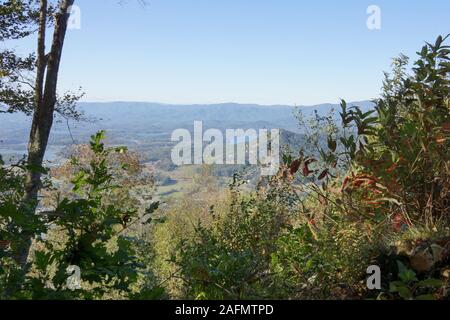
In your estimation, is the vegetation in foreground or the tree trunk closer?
the vegetation in foreground

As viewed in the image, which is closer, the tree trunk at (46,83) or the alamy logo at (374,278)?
the alamy logo at (374,278)

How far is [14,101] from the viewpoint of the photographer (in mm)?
10133

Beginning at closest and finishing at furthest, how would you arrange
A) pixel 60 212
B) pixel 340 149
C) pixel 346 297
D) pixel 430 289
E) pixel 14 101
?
pixel 60 212 < pixel 430 289 < pixel 346 297 < pixel 340 149 < pixel 14 101

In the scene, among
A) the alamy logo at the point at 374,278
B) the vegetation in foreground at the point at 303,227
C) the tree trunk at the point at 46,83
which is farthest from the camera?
the tree trunk at the point at 46,83

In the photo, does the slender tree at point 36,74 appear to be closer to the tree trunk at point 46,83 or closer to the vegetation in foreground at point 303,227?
the tree trunk at point 46,83

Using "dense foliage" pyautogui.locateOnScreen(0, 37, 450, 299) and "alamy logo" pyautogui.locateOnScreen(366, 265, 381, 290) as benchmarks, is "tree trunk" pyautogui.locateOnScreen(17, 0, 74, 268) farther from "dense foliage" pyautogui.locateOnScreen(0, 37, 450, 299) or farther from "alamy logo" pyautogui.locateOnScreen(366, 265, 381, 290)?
"alamy logo" pyautogui.locateOnScreen(366, 265, 381, 290)

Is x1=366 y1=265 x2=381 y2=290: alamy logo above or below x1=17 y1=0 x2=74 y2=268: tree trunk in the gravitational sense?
below

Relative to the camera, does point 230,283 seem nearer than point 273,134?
Yes

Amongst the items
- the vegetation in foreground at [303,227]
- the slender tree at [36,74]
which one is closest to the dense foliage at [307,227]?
the vegetation in foreground at [303,227]

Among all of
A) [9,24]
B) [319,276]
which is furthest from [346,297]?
[9,24]

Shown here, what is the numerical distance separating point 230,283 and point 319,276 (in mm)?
610

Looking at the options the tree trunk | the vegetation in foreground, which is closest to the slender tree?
the tree trunk

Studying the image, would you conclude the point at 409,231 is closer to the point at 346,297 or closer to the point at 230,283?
the point at 346,297

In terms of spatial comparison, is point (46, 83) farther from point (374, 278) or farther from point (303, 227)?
point (374, 278)
